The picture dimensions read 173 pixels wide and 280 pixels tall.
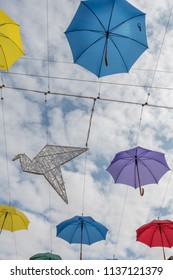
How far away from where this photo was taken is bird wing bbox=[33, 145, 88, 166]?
37.9 ft

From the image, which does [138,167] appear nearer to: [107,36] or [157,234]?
[157,234]

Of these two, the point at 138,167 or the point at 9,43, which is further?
the point at 138,167

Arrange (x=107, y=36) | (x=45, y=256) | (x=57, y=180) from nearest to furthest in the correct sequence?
1. (x=107, y=36)
2. (x=57, y=180)
3. (x=45, y=256)

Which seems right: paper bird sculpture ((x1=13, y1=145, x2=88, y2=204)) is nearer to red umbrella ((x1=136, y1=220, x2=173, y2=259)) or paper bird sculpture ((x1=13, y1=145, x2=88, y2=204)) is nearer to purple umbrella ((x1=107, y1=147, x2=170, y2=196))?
purple umbrella ((x1=107, y1=147, x2=170, y2=196))

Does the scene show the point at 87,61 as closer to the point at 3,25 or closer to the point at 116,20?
the point at 116,20

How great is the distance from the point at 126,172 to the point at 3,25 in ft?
26.7

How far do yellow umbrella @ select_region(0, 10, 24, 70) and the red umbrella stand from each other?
9.46 metres

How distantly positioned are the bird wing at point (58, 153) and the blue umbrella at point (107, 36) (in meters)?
3.08

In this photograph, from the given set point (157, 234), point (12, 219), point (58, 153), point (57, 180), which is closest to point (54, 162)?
point (58, 153)

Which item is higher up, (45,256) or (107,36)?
(107,36)

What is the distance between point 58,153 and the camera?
1177 centimetres

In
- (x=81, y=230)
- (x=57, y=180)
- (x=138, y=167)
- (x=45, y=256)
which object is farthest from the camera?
(x=81, y=230)

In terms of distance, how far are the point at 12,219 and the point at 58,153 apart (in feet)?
15.5

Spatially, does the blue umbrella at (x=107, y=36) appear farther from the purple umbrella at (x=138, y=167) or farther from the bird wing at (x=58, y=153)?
the purple umbrella at (x=138, y=167)
